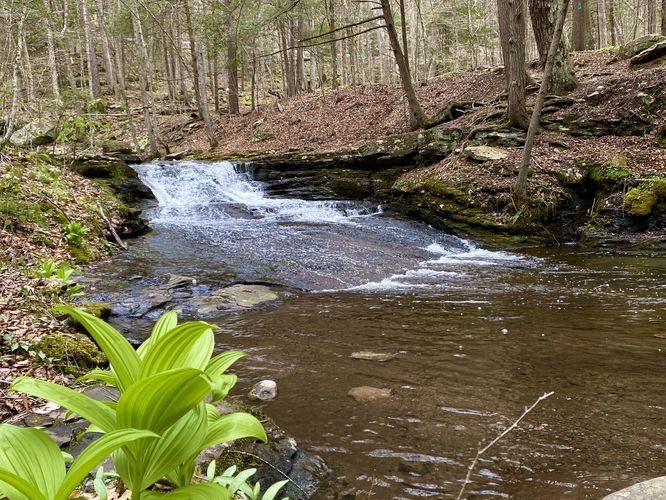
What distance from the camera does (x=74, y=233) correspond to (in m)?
7.84

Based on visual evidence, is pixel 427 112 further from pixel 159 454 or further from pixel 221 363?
pixel 159 454

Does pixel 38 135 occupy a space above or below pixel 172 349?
above

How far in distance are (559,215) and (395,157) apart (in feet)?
16.6

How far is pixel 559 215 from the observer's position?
10625 millimetres

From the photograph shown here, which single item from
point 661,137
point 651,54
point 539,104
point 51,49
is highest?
point 51,49

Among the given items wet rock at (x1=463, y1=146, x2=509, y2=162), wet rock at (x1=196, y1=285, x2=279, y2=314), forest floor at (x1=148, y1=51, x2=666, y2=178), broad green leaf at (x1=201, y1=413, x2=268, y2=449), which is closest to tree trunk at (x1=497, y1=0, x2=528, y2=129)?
forest floor at (x1=148, y1=51, x2=666, y2=178)

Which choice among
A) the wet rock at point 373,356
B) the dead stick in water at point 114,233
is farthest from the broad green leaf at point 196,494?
the dead stick in water at point 114,233

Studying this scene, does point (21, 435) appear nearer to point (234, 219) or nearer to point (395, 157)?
point (234, 219)

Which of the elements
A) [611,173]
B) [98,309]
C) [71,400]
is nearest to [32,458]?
[71,400]

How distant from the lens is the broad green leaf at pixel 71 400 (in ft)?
4.44

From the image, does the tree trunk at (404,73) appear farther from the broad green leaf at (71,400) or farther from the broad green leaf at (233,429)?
the broad green leaf at (71,400)

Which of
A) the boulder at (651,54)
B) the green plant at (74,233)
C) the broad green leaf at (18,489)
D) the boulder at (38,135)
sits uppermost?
the boulder at (651,54)

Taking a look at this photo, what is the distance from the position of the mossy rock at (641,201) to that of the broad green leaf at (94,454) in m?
11.1

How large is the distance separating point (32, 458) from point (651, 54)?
55.7 ft
